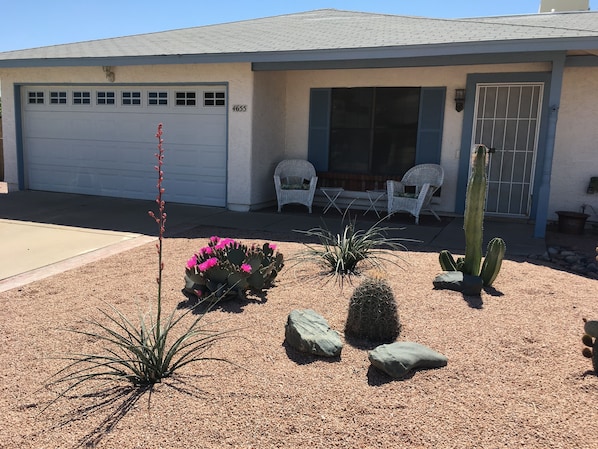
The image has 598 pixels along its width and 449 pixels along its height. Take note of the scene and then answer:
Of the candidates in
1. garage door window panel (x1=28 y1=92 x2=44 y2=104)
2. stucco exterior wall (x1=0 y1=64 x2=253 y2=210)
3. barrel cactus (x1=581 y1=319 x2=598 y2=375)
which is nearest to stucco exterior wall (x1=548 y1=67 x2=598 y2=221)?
stucco exterior wall (x1=0 y1=64 x2=253 y2=210)

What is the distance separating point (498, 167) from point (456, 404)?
761cm

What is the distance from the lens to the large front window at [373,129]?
10375mm

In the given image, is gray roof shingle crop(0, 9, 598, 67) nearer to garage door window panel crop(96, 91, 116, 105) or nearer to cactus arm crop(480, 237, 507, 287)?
garage door window panel crop(96, 91, 116, 105)

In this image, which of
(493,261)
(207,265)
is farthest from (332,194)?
(207,265)

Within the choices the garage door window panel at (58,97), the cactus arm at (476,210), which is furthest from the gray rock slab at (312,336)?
the garage door window panel at (58,97)

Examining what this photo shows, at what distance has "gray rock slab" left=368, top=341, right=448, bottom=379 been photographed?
133 inches

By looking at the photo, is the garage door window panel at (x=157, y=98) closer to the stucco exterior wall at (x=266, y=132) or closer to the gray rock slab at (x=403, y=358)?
the stucco exterior wall at (x=266, y=132)

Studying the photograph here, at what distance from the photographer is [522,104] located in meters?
9.52

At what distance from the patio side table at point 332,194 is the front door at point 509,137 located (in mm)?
2698

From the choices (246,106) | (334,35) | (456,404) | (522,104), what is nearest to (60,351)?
(456,404)

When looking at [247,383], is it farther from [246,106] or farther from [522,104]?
[522,104]

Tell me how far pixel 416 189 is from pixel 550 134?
267 centimetres

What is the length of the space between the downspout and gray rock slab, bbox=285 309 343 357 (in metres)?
5.23

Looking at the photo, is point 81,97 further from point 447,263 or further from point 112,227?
point 447,263
